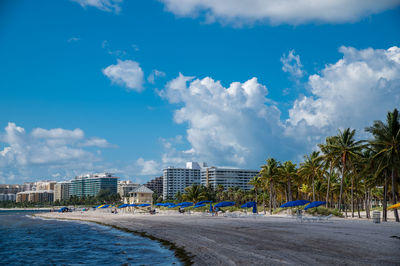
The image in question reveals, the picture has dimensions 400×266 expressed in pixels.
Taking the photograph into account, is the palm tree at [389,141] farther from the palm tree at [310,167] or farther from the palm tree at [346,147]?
the palm tree at [310,167]

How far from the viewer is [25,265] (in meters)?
20.1

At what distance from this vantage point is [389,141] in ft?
116

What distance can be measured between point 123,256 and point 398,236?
57.4 feet

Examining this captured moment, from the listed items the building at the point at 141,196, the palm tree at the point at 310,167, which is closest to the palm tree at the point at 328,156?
A: the palm tree at the point at 310,167

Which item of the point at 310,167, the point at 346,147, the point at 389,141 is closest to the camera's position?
the point at 389,141

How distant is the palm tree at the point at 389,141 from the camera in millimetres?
34812

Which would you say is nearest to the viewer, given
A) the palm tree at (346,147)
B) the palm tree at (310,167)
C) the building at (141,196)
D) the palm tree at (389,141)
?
the palm tree at (389,141)

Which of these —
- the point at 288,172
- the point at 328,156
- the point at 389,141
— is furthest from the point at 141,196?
the point at 389,141

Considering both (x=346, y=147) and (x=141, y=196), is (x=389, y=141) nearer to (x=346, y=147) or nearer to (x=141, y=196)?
A: (x=346, y=147)

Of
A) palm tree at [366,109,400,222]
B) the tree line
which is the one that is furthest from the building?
palm tree at [366,109,400,222]

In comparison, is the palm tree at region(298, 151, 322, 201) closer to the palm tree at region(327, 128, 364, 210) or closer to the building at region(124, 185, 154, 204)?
the palm tree at region(327, 128, 364, 210)

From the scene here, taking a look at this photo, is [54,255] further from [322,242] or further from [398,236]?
[398,236]

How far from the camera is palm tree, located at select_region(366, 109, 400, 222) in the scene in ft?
114

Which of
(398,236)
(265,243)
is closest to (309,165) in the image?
(398,236)
